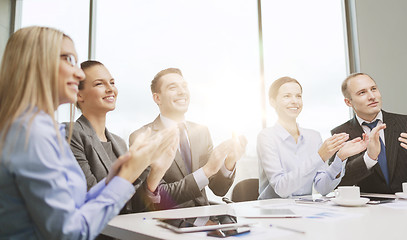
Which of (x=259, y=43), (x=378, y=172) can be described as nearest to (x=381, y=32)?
(x=259, y=43)

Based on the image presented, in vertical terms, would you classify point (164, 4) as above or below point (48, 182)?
above

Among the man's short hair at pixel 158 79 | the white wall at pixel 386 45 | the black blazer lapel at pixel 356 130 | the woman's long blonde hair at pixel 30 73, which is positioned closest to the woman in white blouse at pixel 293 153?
the black blazer lapel at pixel 356 130

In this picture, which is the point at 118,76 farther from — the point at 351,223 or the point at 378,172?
the point at 351,223

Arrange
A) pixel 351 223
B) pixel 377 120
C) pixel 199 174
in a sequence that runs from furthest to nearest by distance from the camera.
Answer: pixel 377 120, pixel 199 174, pixel 351 223

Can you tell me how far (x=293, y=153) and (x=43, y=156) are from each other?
213cm

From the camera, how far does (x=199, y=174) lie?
2.04 m

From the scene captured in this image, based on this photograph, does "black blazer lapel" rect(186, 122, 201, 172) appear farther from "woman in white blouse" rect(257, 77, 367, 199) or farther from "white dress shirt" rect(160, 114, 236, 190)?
"woman in white blouse" rect(257, 77, 367, 199)

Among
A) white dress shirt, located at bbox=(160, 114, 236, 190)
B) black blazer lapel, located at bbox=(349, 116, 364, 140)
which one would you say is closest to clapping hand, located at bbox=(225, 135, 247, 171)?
white dress shirt, located at bbox=(160, 114, 236, 190)

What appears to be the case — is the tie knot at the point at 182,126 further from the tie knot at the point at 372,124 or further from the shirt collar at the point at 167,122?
the tie knot at the point at 372,124

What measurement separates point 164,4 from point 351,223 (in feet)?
11.8

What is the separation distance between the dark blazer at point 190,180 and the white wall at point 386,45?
264cm

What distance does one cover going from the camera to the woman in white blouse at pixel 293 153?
2.15 meters

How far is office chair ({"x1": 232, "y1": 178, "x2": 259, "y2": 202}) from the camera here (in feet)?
8.81

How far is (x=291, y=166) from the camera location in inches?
99.6
